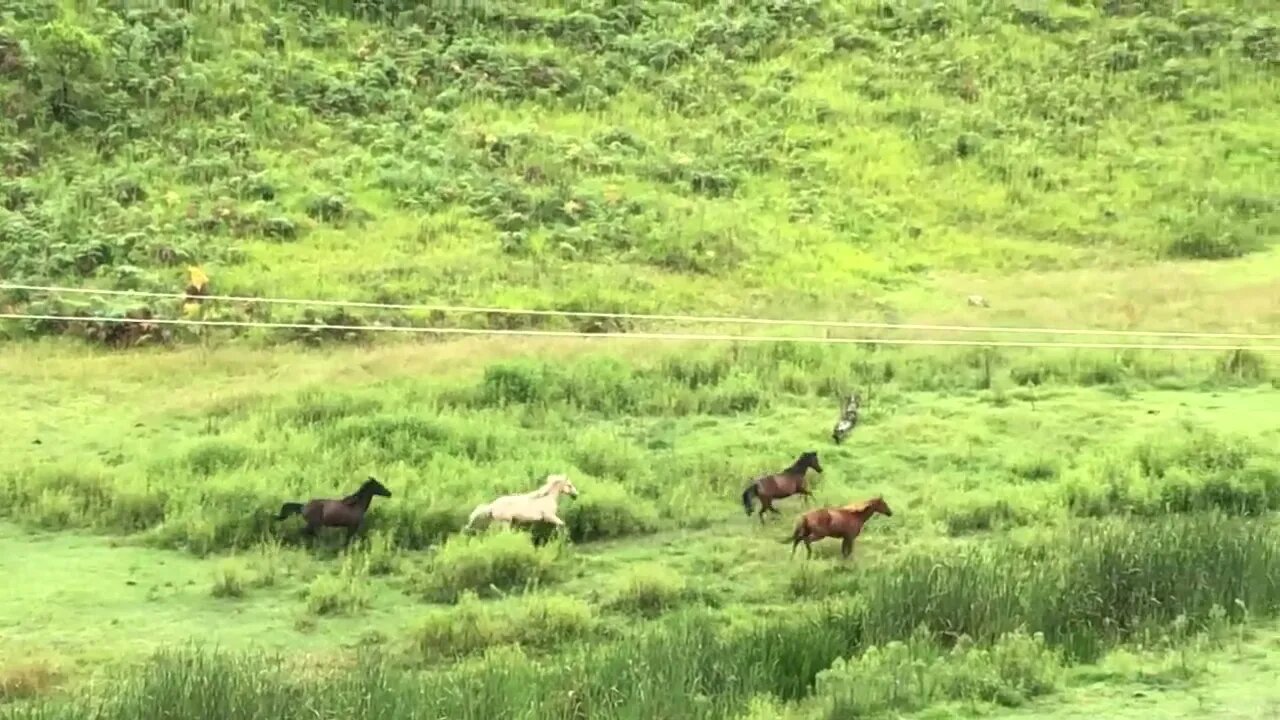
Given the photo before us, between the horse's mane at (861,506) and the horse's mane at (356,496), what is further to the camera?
the horse's mane at (356,496)

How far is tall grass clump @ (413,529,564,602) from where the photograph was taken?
30.1 feet

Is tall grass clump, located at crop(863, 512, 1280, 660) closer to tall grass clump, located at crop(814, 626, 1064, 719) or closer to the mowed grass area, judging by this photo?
the mowed grass area

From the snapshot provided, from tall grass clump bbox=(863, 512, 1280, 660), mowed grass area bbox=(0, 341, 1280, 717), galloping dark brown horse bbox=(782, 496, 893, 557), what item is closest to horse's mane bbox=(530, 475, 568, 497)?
mowed grass area bbox=(0, 341, 1280, 717)

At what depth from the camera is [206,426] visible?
12.2 metres

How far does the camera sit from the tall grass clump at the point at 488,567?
9164 mm

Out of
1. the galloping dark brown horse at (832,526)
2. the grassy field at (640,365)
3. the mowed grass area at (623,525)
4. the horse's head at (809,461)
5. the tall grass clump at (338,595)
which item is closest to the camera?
the mowed grass area at (623,525)

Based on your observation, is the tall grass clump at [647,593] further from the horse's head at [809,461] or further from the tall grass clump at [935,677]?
the tall grass clump at [935,677]

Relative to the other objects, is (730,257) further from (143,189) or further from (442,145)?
(143,189)

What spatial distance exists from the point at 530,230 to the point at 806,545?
32.3 feet

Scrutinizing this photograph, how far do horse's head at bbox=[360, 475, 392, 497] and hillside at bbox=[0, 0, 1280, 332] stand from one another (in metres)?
5.98

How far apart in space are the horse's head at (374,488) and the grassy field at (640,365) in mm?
161

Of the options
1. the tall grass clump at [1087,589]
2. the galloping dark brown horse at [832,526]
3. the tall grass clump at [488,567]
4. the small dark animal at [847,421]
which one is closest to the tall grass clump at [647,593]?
the tall grass clump at [488,567]

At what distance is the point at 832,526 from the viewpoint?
31.5 ft

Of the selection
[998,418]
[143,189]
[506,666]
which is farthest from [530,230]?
[506,666]
